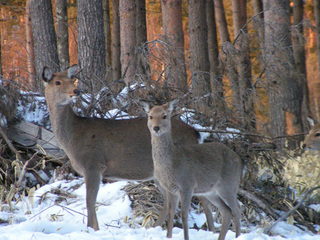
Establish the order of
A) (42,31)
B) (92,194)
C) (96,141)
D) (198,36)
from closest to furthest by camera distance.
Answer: (92,194), (96,141), (198,36), (42,31)

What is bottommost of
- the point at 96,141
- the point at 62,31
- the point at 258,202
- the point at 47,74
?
the point at 258,202

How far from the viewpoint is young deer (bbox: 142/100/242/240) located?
5.08 metres

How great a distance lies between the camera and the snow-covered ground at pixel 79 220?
15.9ft

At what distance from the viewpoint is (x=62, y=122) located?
234 inches

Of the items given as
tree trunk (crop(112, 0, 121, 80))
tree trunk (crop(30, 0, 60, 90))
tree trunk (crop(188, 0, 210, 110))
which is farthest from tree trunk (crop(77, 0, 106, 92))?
tree trunk (crop(112, 0, 121, 80))

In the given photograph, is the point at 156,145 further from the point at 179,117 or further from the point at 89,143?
the point at 179,117

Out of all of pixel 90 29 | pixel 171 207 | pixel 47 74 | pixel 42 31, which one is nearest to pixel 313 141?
pixel 171 207

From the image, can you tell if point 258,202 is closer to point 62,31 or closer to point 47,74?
point 47,74

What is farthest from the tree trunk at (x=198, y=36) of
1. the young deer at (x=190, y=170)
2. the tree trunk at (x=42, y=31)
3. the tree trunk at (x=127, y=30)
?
the young deer at (x=190, y=170)

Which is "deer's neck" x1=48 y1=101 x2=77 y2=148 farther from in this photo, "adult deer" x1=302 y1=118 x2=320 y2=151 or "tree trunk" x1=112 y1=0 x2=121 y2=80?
"tree trunk" x1=112 y1=0 x2=121 y2=80

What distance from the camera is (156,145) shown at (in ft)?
16.9

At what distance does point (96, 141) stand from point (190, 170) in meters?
1.38

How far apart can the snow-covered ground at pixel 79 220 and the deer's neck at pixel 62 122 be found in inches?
34.0

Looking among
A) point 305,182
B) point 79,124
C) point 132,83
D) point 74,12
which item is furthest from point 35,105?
point 74,12
